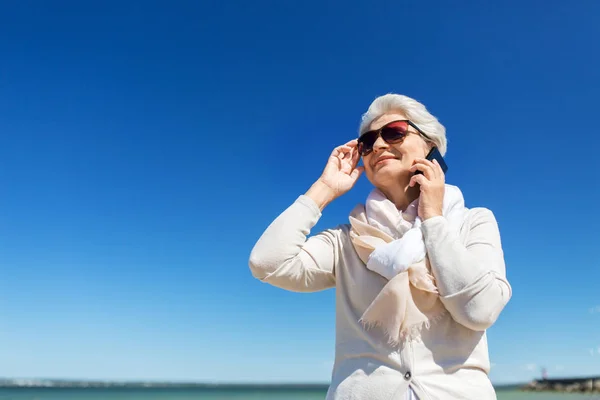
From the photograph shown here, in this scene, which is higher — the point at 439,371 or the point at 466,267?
the point at 466,267

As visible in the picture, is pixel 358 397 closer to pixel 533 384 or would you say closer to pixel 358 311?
pixel 358 311

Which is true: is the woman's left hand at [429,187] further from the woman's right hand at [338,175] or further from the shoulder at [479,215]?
the woman's right hand at [338,175]

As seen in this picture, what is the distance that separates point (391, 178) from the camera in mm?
2252

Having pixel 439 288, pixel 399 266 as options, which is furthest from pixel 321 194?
pixel 439 288

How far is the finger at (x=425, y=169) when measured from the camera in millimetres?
2089

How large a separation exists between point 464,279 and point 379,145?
88 cm

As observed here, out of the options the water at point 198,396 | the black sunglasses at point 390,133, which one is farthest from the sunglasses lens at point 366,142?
the water at point 198,396

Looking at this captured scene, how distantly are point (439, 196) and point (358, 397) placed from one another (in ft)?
3.06

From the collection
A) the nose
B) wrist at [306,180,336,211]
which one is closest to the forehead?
the nose

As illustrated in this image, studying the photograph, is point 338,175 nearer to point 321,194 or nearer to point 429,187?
point 321,194

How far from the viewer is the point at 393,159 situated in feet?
7.45

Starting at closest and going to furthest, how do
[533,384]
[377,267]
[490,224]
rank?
1. [377,267]
2. [490,224]
3. [533,384]

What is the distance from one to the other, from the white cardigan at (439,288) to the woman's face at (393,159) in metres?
0.37

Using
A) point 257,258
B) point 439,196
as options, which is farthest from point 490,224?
point 257,258
